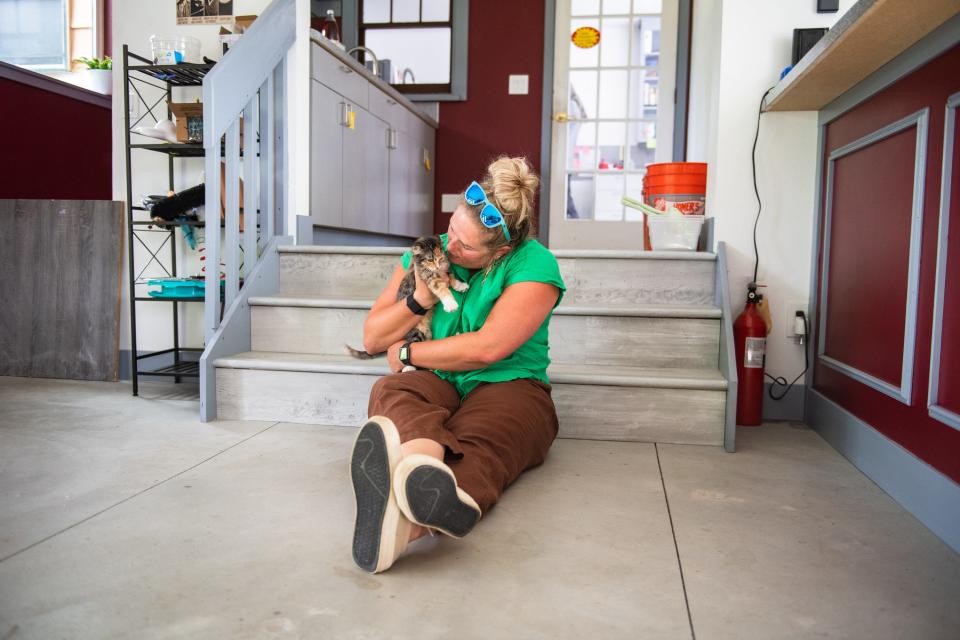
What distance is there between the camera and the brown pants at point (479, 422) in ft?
4.77

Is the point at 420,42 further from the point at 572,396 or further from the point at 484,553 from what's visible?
the point at 484,553

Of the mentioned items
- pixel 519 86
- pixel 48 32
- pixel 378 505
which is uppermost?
pixel 48 32

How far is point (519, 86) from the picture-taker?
15.9 feet

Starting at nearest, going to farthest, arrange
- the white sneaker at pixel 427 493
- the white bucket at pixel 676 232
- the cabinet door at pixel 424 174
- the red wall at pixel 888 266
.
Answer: the white sneaker at pixel 427 493 → the red wall at pixel 888 266 → the white bucket at pixel 676 232 → the cabinet door at pixel 424 174

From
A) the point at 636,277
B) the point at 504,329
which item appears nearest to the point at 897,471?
the point at 504,329

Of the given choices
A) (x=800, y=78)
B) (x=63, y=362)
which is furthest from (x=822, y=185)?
(x=63, y=362)

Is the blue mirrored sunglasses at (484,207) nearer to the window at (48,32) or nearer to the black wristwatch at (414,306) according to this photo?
the black wristwatch at (414,306)

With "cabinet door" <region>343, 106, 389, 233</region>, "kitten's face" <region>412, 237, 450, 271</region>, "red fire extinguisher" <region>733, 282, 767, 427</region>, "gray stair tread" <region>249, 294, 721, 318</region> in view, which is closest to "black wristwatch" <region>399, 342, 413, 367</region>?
"kitten's face" <region>412, 237, 450, 271</region>

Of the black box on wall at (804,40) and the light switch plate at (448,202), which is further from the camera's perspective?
the light switch plate at (448,202)

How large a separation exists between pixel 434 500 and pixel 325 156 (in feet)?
7.65

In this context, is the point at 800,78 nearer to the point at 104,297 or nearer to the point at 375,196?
the point at 375,196

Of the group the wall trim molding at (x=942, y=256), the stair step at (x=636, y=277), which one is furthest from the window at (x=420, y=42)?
the wall trim molding at (x=942, y=256)

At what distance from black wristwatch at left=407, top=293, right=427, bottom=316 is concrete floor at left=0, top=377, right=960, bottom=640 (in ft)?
1.60

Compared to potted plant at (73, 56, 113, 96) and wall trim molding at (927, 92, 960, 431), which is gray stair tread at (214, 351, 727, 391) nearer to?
wall trim molding at (927, 92, 960, 431)
